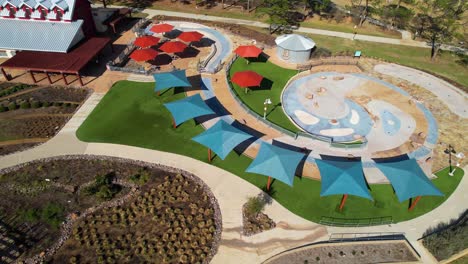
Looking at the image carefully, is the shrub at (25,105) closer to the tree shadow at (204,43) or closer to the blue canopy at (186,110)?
the blue canopy at (186,110)

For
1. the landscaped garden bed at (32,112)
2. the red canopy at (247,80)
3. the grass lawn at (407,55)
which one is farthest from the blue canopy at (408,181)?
the landscaped garden bed at (32,112)

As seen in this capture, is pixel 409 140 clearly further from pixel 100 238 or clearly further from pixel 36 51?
pixel 36 51

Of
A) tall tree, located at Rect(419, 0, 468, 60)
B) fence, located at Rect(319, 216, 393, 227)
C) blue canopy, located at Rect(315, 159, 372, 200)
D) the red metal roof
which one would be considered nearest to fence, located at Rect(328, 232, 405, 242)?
fence, located at Rect(319, 216, 393, 227)

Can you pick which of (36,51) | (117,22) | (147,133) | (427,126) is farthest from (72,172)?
(427,126)

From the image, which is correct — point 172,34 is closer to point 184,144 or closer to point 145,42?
point 145,42

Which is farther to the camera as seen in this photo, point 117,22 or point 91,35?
point 117,22

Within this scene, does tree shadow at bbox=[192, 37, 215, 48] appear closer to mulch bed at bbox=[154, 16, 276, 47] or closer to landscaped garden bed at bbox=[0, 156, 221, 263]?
mulch bed at bbox=[154, 16, 276, 47]
